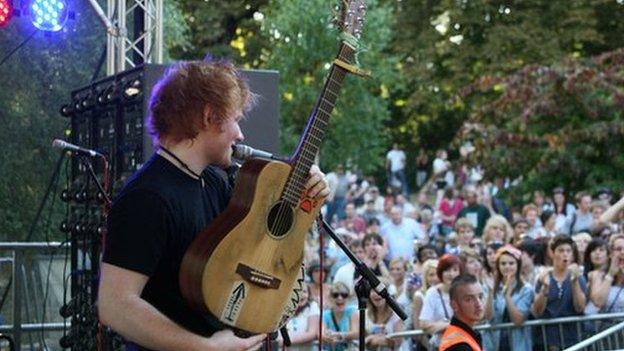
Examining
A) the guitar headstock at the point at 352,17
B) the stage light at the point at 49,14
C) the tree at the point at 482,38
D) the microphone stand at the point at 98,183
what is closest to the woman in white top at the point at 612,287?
the microphone stand at the point at 98,183

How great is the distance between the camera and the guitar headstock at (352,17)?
4.45 m

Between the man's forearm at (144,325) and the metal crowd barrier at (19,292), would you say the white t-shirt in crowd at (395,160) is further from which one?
the man's forearm at (144,325)

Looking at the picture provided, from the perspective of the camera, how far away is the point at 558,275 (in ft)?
33.1

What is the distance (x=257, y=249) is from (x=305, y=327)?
19.4ft

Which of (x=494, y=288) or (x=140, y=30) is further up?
(x=140, y=30)

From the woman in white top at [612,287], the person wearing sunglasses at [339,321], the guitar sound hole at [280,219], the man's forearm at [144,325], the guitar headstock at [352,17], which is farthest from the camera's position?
the woman in white top at [612,287]

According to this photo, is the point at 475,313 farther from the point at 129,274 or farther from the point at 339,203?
the point at 339,203

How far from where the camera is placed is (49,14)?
9750 mm

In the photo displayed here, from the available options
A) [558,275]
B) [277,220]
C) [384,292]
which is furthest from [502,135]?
[277,220]

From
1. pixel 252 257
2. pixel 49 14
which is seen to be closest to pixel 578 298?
pixel 49 14

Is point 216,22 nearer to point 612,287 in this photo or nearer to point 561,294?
point 612,287

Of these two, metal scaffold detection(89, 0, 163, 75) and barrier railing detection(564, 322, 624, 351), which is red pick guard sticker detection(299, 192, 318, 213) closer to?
barrier railing detection(564, 322, 624, 351)

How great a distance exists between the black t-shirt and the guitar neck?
0.98ft

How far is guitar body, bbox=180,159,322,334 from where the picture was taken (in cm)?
373
